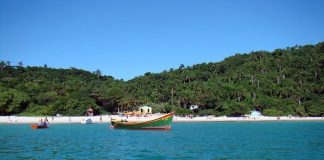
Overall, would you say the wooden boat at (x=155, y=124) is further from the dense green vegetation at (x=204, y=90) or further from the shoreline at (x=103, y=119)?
the dense green vegetation at (x=204, y=90)

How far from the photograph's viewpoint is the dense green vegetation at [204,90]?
89.1 meters

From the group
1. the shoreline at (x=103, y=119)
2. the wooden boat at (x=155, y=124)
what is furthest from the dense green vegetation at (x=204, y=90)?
the wooden boat at (x=155, y=124)

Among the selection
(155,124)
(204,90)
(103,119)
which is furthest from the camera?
(204,90)

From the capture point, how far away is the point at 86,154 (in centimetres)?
2616

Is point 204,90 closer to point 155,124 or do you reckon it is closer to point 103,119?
point 103,119

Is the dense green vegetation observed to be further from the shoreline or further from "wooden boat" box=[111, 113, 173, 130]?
"wooden boat" box=[111, 113, 173, 130]

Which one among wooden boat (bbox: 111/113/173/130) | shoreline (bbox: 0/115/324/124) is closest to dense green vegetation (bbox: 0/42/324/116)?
shoreline (bbox: 0/115/324/124)

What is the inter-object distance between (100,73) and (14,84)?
5822cm

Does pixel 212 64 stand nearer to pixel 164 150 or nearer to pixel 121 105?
pixel 121 105

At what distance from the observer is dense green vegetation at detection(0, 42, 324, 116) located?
292ft

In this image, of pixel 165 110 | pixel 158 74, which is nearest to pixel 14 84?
pixel 165 110

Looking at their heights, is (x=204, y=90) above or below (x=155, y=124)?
above

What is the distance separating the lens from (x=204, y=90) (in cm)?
10244

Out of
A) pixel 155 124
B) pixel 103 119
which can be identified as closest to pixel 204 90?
pixel 103 119
